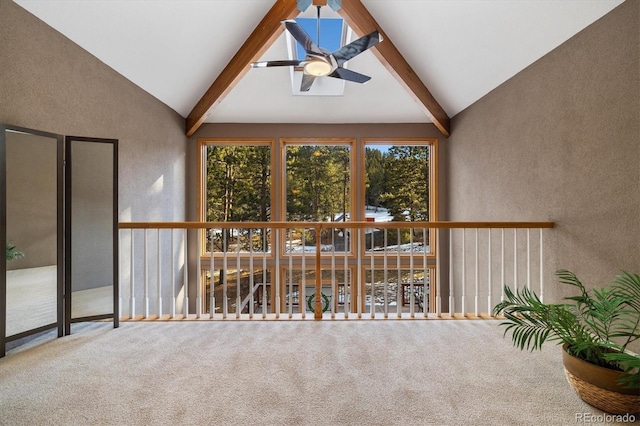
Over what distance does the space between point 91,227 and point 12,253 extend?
20.6 inches

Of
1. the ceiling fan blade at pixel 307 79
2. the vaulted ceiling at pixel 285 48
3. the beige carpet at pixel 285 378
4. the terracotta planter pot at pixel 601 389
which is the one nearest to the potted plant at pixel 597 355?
the terracotta planter pot at pixel 601 389

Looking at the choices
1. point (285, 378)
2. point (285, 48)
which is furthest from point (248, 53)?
point (285, 378)

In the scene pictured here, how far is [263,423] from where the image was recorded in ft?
5.05

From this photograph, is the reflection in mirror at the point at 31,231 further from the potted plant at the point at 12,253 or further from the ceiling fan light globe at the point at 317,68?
the ceiling fan light globe at the point at 317,68

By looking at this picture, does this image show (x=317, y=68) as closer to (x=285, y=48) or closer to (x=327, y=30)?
(x=285, y=48)

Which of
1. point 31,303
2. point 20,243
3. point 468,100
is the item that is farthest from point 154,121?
point 468,100

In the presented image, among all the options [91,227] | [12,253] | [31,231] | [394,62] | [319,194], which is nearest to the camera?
[12,253]

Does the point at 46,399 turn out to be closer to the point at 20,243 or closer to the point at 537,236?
the point at 20,243

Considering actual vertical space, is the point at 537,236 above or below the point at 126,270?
above

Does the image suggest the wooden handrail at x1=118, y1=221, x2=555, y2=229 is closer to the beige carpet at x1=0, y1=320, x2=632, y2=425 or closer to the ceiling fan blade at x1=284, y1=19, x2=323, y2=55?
the beige carpet at x1=0, y1=320, x2=632, y2=425

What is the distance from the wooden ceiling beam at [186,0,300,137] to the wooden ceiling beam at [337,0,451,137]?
592 mm

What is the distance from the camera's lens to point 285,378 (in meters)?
1.93

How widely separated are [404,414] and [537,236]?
2405 mm

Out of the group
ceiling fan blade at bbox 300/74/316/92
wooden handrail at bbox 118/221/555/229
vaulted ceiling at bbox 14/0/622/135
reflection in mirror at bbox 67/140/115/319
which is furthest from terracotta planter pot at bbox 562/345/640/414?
reflection in mirror at bbox 67/140/115/319
